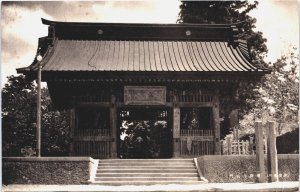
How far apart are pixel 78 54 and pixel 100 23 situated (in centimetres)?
225

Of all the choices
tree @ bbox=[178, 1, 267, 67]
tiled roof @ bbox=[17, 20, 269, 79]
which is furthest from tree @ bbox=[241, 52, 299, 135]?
tiled roof @ bbox=[17, 20, 269, 79]

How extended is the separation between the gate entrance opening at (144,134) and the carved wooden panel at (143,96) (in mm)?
3223

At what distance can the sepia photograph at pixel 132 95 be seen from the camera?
14.4 metres

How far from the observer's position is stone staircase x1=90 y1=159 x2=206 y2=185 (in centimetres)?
1480

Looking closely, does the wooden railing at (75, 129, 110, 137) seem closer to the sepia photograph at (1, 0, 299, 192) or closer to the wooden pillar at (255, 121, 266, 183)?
the sepia photograph at (1, 0, 299, 192)

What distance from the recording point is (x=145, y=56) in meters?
20.1

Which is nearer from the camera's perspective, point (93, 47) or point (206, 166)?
point (206, 166)

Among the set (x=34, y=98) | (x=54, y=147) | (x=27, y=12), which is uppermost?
(x=27, y=12)

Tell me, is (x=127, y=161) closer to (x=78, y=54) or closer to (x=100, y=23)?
(x=78, y=54)

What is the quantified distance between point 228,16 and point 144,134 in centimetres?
1122

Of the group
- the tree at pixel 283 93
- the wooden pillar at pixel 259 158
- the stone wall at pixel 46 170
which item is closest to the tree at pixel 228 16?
the tree at pixel 283 93

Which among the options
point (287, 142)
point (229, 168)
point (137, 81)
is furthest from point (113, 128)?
point (287, 142)

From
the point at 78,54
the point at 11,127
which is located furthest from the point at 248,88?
the point at 11,127

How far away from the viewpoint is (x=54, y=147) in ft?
92.9
